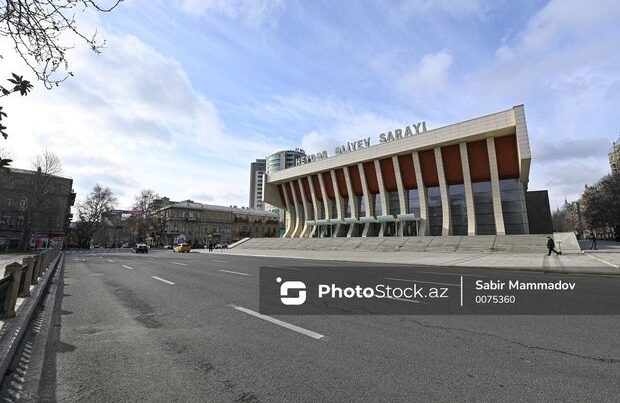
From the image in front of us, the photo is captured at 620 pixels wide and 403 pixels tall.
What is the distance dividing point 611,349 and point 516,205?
145 ft

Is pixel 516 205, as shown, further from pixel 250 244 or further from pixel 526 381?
pixel 526 381

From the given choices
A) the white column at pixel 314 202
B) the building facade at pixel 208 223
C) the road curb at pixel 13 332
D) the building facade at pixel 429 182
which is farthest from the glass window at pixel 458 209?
the building facade at pixel 208 223

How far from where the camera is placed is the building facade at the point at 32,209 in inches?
2029

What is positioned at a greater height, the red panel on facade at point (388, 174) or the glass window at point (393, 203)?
the red panel on facade at point (388, 174)

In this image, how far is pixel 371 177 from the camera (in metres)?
55.2

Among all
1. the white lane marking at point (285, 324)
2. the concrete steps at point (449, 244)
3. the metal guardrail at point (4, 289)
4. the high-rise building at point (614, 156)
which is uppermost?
the high-rise building at point (614, 156)

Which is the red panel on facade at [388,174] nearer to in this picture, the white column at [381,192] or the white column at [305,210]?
the white column at [381,192]

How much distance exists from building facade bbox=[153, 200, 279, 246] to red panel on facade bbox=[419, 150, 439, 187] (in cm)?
5780

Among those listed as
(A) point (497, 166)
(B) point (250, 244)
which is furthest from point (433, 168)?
(B) point (250, 244)

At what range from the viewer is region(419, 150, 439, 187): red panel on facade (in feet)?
157

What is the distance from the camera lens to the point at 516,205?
42.6 metres

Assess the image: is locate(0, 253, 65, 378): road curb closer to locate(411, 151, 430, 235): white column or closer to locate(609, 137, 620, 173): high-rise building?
locate(411, 151, 430, 235): white column

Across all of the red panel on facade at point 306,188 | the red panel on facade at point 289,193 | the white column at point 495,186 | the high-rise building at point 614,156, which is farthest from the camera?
the high-rise building at point 614,156

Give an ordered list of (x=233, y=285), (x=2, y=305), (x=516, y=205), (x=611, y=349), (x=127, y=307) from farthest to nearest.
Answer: (x=516, y=205) < (x=233, y=285) < (x=127, y=307) < (x=2, y=305) < (x=611, y=349)
